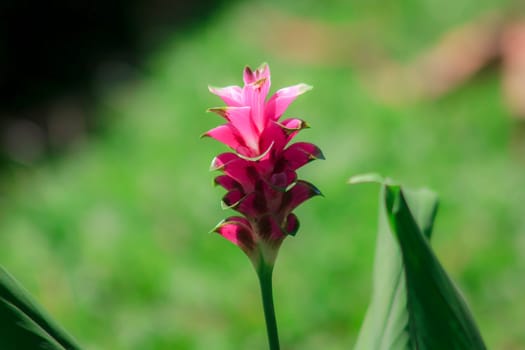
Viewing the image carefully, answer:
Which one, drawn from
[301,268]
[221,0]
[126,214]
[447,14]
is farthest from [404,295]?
[221,0]

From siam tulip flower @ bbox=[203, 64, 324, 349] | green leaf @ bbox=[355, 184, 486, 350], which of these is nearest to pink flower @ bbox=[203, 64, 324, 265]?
siam tulip flower @ bbox=[203, 64, 324, 349]

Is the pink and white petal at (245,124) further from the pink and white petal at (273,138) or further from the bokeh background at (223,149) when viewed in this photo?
the bokeh background at (223,149)

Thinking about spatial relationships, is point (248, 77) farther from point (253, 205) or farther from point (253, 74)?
point (253, 205)

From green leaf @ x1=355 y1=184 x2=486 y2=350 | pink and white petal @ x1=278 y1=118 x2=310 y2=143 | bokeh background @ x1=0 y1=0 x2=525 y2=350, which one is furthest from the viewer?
bokeh background @ x1=0 y1=0 x2=525 y2=350

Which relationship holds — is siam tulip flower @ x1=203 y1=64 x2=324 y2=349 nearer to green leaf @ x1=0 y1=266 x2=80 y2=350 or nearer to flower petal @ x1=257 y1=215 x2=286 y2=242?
flower petal @ x1=257 y1=215 x2=286 y2=242

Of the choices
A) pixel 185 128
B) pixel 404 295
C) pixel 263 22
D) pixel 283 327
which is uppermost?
pixel 263 22

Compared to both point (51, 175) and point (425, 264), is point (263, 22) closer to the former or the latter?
point (51, 175)
